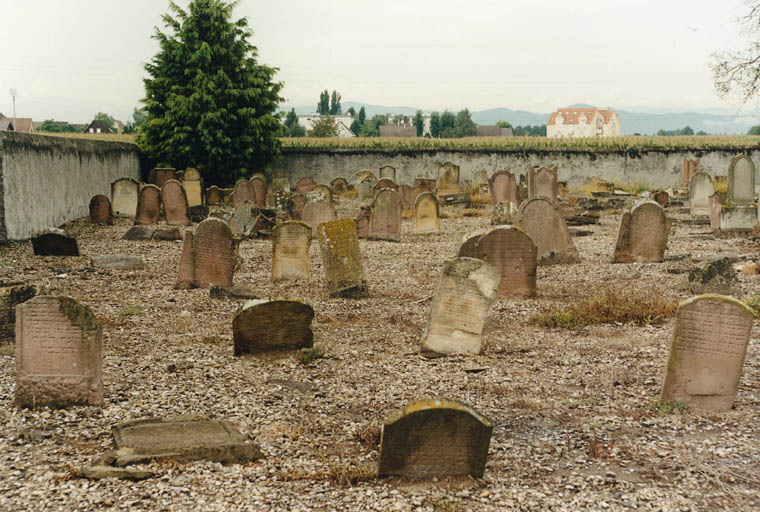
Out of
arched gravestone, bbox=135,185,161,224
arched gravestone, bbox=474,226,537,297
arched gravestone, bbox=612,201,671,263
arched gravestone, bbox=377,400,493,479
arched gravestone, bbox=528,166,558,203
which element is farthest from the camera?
arched gravestone, bbox=528,166,558,203

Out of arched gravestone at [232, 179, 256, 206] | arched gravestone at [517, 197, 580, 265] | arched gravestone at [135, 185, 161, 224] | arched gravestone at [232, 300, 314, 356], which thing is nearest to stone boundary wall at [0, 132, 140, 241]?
arched gravestone at [135, 185, 161, 224]

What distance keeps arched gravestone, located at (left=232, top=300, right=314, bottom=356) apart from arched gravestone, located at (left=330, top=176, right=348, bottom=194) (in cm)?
2273

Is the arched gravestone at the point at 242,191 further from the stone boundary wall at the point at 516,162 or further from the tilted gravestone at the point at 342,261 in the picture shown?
the tilted gravestone at the point at 342,261

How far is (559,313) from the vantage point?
9.20m

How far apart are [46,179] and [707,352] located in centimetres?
1602

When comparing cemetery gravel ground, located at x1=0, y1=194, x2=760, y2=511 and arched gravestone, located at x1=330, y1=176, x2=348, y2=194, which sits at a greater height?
arched gravestone, located at x1=330, y1=176, x2=348, y2=194

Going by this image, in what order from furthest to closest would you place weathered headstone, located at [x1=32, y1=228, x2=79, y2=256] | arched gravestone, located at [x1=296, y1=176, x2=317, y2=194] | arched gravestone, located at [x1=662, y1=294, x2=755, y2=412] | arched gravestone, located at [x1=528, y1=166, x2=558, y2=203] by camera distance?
arched gravestone, located at [x1=296, y1=176, x2=317, y2=194], arched gravestone, located at [x1=528, y1=166, x2=558, y2=203], weathered headstone, located at [x1=32, y1=228, x2=79, y2=256], arched gravestone, located at [x1=662, y1=294, x2=755, y2=412]

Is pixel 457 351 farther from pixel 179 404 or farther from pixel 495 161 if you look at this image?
pixel 495 161

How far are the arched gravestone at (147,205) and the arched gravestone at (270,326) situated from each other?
41.2 ft

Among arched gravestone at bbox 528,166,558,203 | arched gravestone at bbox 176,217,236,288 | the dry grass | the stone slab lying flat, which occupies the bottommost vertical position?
the stone slab lying flat

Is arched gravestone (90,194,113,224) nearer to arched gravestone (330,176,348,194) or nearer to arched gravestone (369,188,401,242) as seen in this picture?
arched gravestone (369,188,401,242)

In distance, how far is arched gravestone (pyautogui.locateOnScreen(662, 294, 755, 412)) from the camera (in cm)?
589

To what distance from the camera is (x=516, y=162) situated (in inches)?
1273

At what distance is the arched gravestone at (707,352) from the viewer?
589 cm
